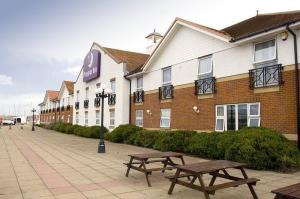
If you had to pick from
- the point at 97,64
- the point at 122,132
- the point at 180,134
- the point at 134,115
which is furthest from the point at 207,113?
the point at 97,64

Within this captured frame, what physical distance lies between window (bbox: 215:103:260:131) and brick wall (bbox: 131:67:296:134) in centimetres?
24

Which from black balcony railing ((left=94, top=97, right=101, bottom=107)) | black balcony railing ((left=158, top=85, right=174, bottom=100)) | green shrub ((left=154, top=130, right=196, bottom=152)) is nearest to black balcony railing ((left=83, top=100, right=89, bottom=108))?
black balcony railing ((left=94, top=97, right=101, bottom=107))

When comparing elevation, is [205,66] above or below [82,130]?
above

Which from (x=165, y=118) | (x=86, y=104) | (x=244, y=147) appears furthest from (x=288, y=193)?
(x=86, y=104)

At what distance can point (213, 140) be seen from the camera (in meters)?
13.0

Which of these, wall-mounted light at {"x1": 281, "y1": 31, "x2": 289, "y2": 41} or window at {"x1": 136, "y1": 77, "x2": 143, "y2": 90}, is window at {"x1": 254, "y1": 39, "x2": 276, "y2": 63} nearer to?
wall-mounted light at {"x1": 281, "y1": 31, "x2": 289, "y2": 41}

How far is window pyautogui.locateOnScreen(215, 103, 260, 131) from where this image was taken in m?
13.7

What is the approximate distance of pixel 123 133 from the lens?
21188 millimetres

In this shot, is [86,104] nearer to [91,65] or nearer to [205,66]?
[91,65]

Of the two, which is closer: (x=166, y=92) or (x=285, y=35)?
(x=285, y=35)

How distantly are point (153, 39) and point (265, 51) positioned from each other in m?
18.1

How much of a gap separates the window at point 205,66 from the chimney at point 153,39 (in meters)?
13.3

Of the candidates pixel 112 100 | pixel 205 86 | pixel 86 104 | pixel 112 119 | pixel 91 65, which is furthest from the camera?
pixel 86 104

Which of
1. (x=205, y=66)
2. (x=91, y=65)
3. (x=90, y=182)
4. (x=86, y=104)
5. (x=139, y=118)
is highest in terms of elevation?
(x=91, y=65)
